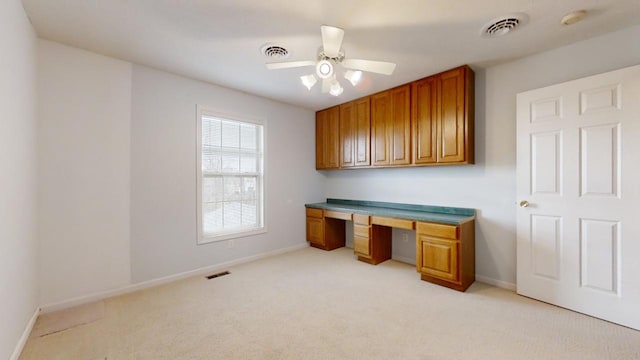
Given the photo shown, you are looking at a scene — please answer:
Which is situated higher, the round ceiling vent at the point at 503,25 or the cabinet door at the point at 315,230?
the round ceiling vent at the point at 503,25

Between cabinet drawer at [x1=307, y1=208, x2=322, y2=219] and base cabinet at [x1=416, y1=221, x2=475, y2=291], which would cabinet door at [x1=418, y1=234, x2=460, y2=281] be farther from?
cabinet drawer at [x1=307, y1=208, x2=322, y2=219]

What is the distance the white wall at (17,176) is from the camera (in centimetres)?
169

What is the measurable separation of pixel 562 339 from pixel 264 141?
398 centimetres

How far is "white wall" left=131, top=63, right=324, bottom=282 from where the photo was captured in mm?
3041

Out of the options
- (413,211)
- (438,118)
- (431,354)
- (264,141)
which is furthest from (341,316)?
(264,141)

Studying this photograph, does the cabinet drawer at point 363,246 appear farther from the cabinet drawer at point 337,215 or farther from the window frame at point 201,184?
the window frame at point 201,184

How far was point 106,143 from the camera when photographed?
2822 millimetres

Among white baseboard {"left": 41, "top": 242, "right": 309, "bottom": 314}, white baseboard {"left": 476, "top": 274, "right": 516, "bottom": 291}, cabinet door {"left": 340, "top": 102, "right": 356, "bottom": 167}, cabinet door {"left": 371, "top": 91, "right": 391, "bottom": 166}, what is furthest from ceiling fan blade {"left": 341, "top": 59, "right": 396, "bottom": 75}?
white baseboard {"left": 41, "top": 242, "right": 309, "bottom": 314}

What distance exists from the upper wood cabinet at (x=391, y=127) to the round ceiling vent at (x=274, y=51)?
1693 millimetres

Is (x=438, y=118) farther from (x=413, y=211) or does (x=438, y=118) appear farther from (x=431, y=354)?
(x=431, y=354)

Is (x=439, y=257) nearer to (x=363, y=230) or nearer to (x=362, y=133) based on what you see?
(x=363, y=230)

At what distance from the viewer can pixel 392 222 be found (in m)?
3.54

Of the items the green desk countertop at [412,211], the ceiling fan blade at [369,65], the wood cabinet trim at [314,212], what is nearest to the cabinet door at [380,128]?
the green desk countertop at [412,211]

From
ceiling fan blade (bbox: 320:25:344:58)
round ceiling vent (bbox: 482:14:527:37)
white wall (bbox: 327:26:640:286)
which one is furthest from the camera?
white wall (bbox: 327:26:640:286)
